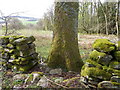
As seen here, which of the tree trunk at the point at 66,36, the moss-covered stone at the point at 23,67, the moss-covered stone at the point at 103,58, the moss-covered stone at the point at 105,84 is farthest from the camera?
the moss-covered stone at the point at 23,67

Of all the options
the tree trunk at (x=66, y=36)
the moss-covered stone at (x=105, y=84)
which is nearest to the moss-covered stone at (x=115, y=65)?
the moss-covered stone at (x=105, y=84)

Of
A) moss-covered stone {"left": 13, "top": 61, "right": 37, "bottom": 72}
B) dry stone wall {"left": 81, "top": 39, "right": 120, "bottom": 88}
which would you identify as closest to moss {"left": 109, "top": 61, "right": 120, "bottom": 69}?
dry stone wall {"left": 81, "top": 39, "right": 120, "bottom": 88}

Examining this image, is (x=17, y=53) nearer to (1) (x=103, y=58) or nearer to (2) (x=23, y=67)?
(2) (x=23, y=67)

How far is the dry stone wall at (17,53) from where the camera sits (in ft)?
13.3

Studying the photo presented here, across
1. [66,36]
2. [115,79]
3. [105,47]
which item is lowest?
[115,79]

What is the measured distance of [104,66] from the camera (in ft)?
8.81

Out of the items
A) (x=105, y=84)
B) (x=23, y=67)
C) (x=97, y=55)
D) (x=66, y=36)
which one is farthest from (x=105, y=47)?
Answer: (x=23, y=67)

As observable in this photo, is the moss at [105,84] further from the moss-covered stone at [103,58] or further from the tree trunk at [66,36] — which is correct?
the tree trunk at [66,36]

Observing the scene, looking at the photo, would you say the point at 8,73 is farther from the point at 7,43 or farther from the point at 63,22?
the point at 63,22

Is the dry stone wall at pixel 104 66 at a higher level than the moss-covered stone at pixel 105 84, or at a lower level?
higher

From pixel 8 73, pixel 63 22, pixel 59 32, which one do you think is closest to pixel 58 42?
pixel 59 32

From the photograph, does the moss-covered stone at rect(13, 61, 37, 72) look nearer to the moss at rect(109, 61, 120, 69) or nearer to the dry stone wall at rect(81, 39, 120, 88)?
the dry stone wall at rect(81, 39, 120, 88)

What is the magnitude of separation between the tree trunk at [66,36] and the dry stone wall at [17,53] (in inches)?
36.5

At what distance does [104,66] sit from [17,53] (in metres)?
2.86
